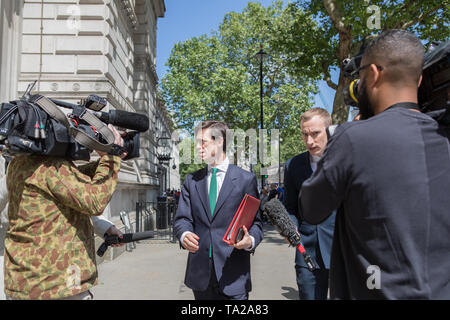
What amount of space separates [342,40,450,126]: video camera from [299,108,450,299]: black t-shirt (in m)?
0.08

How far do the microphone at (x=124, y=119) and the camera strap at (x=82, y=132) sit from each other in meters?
0.09

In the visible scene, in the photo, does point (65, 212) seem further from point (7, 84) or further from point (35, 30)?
point (35, 30)

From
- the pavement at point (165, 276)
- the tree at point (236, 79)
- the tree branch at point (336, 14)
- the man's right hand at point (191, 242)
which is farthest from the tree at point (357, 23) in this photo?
the tree at point (236, 79)

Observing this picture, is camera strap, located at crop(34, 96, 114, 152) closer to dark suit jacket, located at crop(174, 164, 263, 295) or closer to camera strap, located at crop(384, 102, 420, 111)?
dark suit jacket, located at crop(174, 164, 263, 295)

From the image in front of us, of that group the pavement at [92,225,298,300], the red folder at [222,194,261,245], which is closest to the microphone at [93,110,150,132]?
the red folder at [222,194,261,245]

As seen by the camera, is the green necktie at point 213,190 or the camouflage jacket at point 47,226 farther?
the green necktie at point 213,190

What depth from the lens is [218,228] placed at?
116 inches

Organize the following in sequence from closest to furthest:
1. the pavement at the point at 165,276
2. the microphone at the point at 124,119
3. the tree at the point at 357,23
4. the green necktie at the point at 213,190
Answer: the microphone at the point at 124,119, the green necktie at the point at 213,190, the pavement at the point at 165,276, the tree at the point at 357,23

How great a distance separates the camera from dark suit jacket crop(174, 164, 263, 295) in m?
2.86

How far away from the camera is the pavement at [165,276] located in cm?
581

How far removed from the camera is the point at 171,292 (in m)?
5.95

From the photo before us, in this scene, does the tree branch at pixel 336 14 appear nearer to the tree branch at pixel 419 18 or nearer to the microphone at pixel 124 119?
the tree branch at pixel 419 18

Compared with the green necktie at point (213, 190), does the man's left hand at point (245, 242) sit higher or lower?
lower
